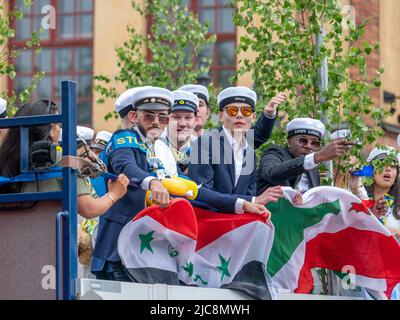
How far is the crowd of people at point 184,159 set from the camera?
7.02m

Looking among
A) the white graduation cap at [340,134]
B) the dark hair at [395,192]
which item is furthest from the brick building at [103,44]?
the white graduation cap at [340,134]

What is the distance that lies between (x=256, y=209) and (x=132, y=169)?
34.4 inches

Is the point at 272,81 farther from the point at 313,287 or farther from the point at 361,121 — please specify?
the point at 313,287

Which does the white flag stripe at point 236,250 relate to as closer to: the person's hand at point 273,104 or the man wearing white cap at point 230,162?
the man wearing white cap at point 230,162

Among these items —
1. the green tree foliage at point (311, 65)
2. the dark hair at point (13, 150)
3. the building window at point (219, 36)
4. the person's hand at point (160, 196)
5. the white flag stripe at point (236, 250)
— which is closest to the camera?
the dark hair at point (13, 150)

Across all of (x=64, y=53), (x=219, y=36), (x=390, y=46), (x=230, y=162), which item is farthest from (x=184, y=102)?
(x=64, y=53)

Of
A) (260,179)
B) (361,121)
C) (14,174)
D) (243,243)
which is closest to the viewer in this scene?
(14,174)

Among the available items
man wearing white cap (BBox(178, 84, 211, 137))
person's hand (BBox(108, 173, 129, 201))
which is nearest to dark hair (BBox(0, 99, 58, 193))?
person's hand (BBox(108, 173, 129, 201))

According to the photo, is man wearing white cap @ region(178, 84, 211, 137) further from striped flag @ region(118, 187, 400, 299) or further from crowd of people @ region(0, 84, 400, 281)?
striped flag @ region(118, 187, 400, 299)

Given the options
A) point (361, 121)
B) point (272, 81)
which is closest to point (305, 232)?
point (361, 121)

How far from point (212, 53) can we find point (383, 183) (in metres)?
12.4

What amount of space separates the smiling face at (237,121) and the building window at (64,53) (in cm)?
1478

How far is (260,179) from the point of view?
8922 mm

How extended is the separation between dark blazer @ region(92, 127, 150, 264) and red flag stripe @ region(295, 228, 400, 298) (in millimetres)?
1441
